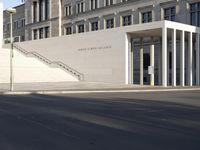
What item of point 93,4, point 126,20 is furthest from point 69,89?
point 93,4

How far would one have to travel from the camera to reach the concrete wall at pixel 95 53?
45781 millimetres

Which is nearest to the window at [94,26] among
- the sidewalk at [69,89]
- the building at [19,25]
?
the building at [19,25]

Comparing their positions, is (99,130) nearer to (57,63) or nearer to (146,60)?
(57,63)

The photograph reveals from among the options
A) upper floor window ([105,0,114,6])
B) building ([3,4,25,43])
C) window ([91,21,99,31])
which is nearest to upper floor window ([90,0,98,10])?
upper floor window ([105,0,114,6])

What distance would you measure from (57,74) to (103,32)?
8.05 meters

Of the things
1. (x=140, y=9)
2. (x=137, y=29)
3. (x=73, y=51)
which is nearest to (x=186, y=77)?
(x=137, y=29)

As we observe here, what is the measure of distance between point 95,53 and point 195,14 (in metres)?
17.6

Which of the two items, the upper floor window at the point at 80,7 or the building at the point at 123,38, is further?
the upper floor window at the point at 80,7

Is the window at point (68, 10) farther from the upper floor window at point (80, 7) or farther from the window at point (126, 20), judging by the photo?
the window at point (126, 20)

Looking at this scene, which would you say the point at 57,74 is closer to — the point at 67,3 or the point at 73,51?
the point at 73,51

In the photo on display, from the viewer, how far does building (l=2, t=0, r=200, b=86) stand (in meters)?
44.8

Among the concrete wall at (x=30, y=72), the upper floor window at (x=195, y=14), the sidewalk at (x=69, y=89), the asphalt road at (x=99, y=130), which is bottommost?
the asphalt road at (x=99, y=130)

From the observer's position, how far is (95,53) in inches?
1927

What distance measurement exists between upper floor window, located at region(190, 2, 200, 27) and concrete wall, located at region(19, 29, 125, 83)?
53.0 feet
